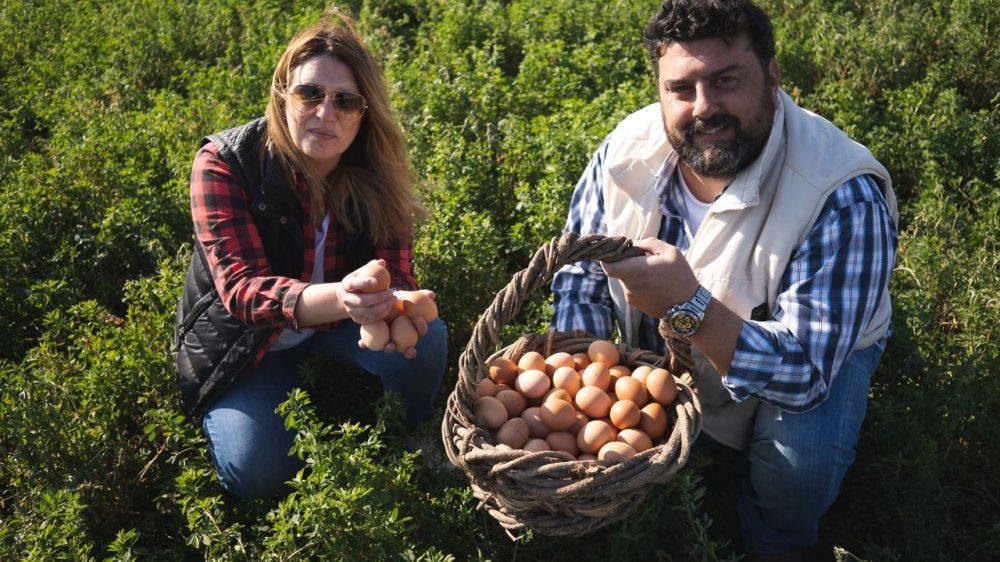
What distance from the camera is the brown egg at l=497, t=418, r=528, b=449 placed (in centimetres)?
256

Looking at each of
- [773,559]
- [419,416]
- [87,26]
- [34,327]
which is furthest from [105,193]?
[773,559]

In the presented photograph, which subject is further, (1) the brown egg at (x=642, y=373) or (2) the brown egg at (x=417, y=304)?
(2) the brown egg at (x=417, y=304)

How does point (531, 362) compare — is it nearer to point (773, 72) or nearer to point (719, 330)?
point (719, 330)

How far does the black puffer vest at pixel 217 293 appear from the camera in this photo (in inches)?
123

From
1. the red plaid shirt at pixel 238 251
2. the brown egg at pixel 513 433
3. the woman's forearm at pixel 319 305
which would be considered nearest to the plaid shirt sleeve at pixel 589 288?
the brown egg at pixel 513 433

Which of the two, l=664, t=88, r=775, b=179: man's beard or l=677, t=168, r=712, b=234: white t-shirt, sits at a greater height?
l=664, t=88, r=775, b=179: man's beard

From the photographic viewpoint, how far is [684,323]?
8.18ft

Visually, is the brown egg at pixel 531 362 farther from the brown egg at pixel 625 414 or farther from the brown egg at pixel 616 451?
the brown egg at pixel 616 451

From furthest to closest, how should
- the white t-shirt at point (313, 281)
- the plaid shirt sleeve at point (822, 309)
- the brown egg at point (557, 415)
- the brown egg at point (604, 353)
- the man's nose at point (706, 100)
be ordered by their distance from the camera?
the white t-shirt at point (313, 281) < the brown egg at point (604, 353) < the man's nose at point (706, 100) < the brown egg at point (557, 415) < the plaid shirt sleeve at point (822, 309)

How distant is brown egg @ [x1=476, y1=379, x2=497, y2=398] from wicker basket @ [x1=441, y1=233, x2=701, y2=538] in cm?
8

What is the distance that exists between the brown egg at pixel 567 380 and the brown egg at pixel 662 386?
0.77 ft

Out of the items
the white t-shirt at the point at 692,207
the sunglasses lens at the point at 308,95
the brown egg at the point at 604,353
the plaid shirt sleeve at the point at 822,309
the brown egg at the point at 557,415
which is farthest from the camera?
the sunglasses lens at the point at 308,95

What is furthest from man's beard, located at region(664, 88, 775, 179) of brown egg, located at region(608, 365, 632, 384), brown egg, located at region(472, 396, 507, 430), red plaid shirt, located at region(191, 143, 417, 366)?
red plaid shirt, located at region(191, 143, 417, 366)

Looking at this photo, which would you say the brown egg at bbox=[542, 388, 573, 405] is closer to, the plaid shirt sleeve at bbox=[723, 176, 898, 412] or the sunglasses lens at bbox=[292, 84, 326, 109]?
the plaid shirt sleeve at bbox=[723, 176, 898, 412]
